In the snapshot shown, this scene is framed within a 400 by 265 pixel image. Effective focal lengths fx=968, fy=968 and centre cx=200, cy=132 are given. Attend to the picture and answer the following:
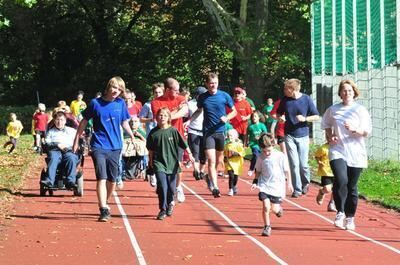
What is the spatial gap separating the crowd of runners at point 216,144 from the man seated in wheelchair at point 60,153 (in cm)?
2

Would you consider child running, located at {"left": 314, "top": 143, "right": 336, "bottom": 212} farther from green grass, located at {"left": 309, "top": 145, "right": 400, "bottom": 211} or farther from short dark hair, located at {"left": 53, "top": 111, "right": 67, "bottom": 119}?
short dark hair, located at {"left": 53, "top": 111, "right": 67, "bottom": 119}

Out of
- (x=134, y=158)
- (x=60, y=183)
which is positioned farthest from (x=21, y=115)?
(x=60, y=183)

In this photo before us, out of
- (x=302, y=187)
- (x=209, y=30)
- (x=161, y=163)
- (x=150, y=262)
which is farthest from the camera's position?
(x=209, y=30)

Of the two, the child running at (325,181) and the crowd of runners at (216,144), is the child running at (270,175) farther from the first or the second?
the child running at (325,181)

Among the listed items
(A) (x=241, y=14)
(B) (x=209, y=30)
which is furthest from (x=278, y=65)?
(B) (x=209, y=30)

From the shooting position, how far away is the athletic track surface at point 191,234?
10203mm

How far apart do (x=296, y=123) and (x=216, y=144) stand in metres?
1.37

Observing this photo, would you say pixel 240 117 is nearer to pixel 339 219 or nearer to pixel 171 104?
pixel 171 104

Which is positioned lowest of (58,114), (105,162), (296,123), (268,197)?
(268,197)

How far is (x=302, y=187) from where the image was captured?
54.7 feet

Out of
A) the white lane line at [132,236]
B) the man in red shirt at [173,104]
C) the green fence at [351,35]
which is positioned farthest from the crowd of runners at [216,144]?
the green fence at [351,35]

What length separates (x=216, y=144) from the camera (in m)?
15.9

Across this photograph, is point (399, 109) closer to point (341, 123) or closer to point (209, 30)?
point (341, 123)

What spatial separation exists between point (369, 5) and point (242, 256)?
50.7 feet
